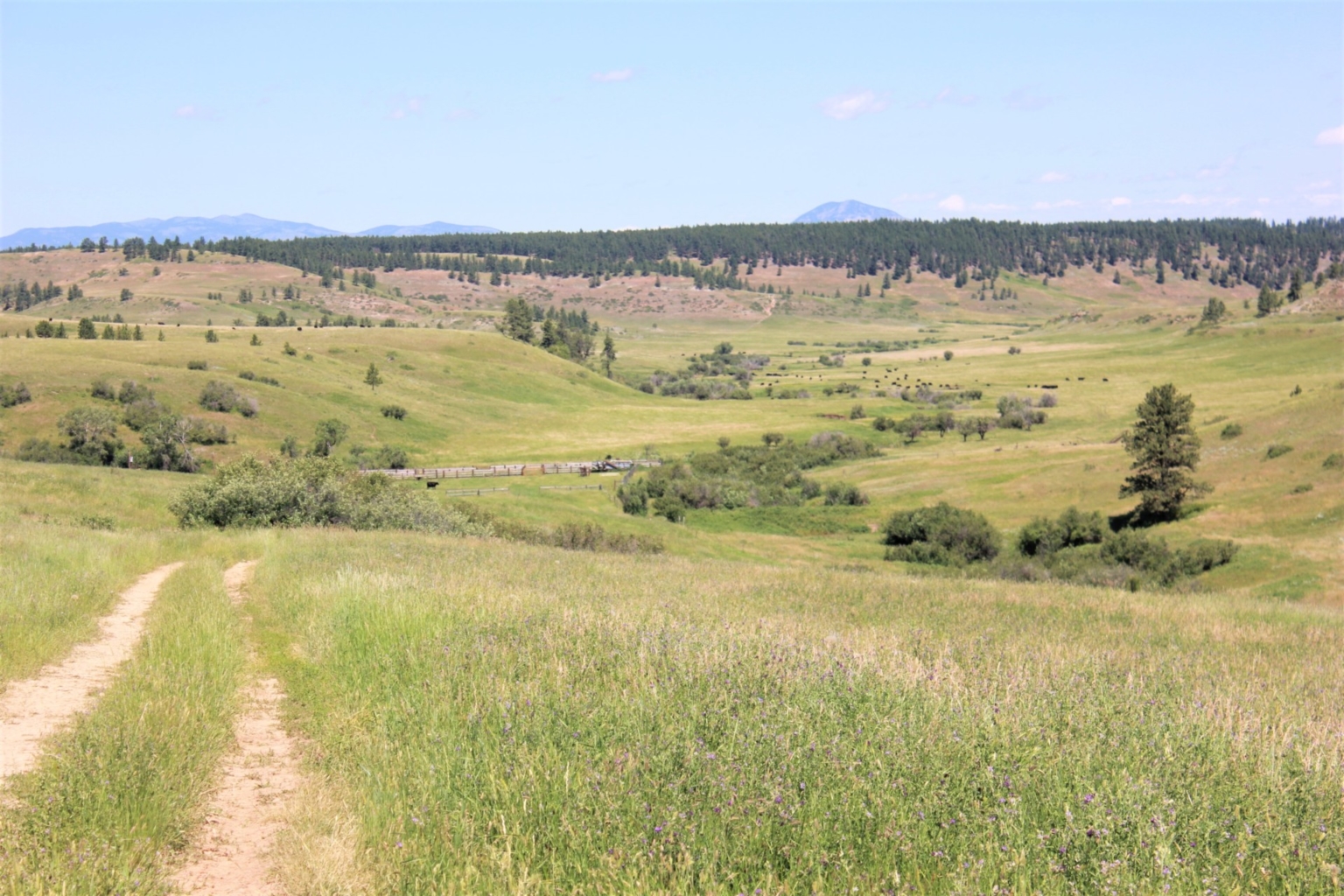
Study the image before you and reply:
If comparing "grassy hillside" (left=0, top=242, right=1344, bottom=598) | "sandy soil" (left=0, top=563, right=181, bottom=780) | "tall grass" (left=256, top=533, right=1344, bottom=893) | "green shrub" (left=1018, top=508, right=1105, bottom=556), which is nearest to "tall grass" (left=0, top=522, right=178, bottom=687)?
"sandy soil" (left=0, top=563, right=181, bottom=780)

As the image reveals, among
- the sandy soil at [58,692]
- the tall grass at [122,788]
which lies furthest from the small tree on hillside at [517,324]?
the tall grass at [122,788]

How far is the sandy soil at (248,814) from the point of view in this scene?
555 centimetres

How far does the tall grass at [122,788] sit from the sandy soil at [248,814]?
0.50 ft

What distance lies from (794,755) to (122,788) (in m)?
4.27

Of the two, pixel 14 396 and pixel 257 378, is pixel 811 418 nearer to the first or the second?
pixel 257 378

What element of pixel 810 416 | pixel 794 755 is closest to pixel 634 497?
pixel 810 416

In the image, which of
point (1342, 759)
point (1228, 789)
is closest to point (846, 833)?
point (1228, 789)

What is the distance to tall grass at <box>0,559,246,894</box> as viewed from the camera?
200 inches

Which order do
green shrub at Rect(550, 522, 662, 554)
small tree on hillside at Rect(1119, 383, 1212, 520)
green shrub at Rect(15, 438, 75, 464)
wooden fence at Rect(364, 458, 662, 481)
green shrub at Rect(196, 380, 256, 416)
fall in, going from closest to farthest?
green shrub at Rect(550, 522, 662, 554)
small tree on hillside at Rect(1119, 383, 1212, 520)
green shrub at Rect(15, 438, 75, 464)
wooden fence at Rect(364, 458, 662, 481)
green shrub at Rect(196, 380, 256, 416)

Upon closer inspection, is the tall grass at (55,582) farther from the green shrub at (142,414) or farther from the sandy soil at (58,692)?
the green shrub at (142,414)

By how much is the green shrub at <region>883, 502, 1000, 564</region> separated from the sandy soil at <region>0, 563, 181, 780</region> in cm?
4586

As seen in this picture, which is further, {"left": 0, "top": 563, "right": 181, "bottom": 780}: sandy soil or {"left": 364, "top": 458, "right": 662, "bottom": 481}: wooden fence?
{"left": 364, "top": 458, "right": 662, "bottom": 481}: wooden fence

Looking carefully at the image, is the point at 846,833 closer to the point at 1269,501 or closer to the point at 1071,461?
the point at 1269,501

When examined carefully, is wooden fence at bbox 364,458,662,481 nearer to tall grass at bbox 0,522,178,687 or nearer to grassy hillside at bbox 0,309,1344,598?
grassy hillside at bbox 0,309,1344,598
